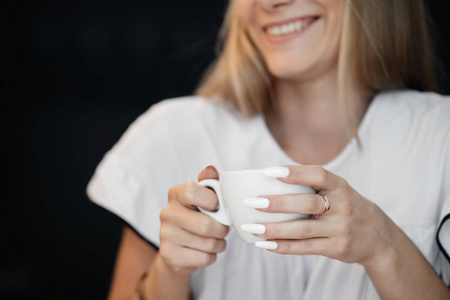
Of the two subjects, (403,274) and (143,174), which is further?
(143,174)

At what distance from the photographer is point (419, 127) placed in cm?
116

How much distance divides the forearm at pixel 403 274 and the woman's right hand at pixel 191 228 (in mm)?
257

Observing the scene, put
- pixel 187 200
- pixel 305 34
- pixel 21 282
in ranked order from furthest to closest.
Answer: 1. pixel 21 282
2. pixel 305 34
3. pixel 187 200

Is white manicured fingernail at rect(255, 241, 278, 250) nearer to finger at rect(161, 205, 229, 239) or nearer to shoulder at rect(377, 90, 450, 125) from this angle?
finger at rect(161, 205, 229, 239)

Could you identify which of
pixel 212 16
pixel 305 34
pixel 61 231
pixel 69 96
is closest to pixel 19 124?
pixel 69 96

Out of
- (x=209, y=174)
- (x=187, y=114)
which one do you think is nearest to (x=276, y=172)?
(x=209, y=174)

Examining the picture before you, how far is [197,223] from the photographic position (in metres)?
0.83

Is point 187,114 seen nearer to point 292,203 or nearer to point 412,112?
point 412,112

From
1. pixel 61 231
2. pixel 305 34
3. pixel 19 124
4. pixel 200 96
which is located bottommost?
pixel 61 231

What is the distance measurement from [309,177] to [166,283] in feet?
1.35

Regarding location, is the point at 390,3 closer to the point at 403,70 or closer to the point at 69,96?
the point at 403,70

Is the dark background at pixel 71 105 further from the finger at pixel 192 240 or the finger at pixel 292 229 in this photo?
the finger at pixel 292 229

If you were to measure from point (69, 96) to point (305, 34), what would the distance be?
1179 mm

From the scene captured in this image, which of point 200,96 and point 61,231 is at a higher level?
point 200,96
